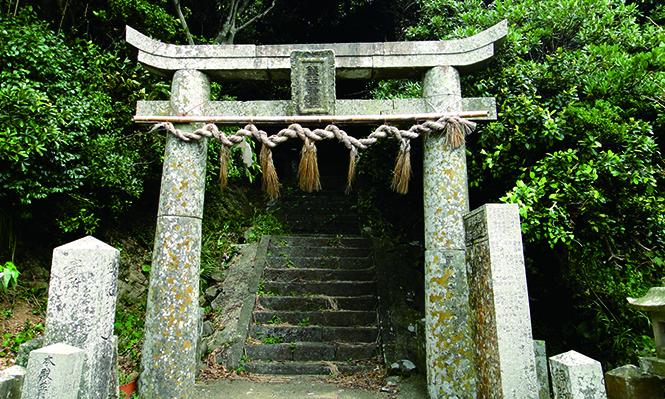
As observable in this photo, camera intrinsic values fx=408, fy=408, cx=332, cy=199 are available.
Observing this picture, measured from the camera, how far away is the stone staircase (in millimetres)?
5777

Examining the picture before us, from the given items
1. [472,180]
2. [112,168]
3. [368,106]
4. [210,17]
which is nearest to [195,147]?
[112,168]

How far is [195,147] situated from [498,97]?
389 centimetres

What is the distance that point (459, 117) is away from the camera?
15.1 ft

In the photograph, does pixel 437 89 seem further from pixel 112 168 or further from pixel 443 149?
pixel 112 168

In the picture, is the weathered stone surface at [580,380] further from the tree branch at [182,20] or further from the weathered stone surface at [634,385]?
Result: the tree branch at [182,20]

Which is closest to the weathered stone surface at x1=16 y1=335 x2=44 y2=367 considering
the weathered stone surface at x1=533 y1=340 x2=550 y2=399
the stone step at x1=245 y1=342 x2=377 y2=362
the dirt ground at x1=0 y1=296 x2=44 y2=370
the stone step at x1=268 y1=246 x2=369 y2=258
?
the dirt ground at x1=0 y1=296 x2=44 y2=370

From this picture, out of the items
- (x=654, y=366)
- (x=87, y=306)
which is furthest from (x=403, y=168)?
(x=87, y=306)

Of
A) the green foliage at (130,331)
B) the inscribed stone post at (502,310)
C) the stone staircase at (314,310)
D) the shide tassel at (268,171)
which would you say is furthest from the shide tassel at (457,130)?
the green foliage at (130,331)

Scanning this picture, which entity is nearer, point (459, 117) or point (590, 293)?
point (459, 117)

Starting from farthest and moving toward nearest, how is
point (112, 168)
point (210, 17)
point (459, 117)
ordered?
point (210, 17), point (112, 168), point (459, 117)

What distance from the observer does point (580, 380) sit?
109 inches

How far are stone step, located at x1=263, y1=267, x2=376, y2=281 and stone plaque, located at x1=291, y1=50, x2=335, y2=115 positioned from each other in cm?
360

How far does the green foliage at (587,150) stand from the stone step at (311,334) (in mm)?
2824

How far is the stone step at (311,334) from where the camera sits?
20.0 ft
